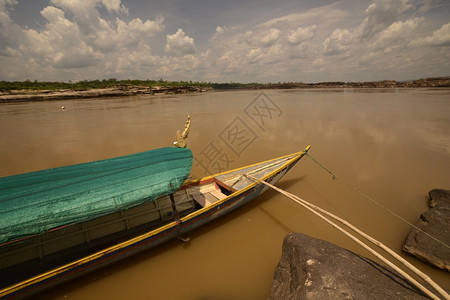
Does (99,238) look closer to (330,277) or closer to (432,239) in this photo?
(330,277)

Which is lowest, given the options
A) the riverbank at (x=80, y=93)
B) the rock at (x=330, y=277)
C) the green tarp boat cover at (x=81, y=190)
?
the rock at (x=330, y=277)

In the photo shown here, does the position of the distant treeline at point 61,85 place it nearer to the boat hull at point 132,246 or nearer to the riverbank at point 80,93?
the riverbank at point 80,93

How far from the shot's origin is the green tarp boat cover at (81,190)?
372cm

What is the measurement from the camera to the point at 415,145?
38.3 ft

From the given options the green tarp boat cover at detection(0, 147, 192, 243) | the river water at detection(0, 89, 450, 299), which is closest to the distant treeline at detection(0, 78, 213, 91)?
the river water at detection(0, 89, 450, 299)

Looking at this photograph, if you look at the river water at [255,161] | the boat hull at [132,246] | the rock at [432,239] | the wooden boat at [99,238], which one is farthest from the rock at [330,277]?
the wooden boat at [99,238]

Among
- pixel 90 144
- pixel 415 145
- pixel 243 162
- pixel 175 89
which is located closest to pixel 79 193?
pixel 243 162

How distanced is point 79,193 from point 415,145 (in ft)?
53.0

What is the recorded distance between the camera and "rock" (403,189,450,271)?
4.54 metres

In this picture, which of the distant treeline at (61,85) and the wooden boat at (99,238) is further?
the distant treeline at (61,85)

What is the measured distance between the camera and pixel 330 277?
3418 millimetres

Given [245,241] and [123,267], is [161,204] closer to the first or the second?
[123,267]

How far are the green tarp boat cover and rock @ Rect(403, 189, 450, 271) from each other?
599 cm

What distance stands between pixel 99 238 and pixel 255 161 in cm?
741
